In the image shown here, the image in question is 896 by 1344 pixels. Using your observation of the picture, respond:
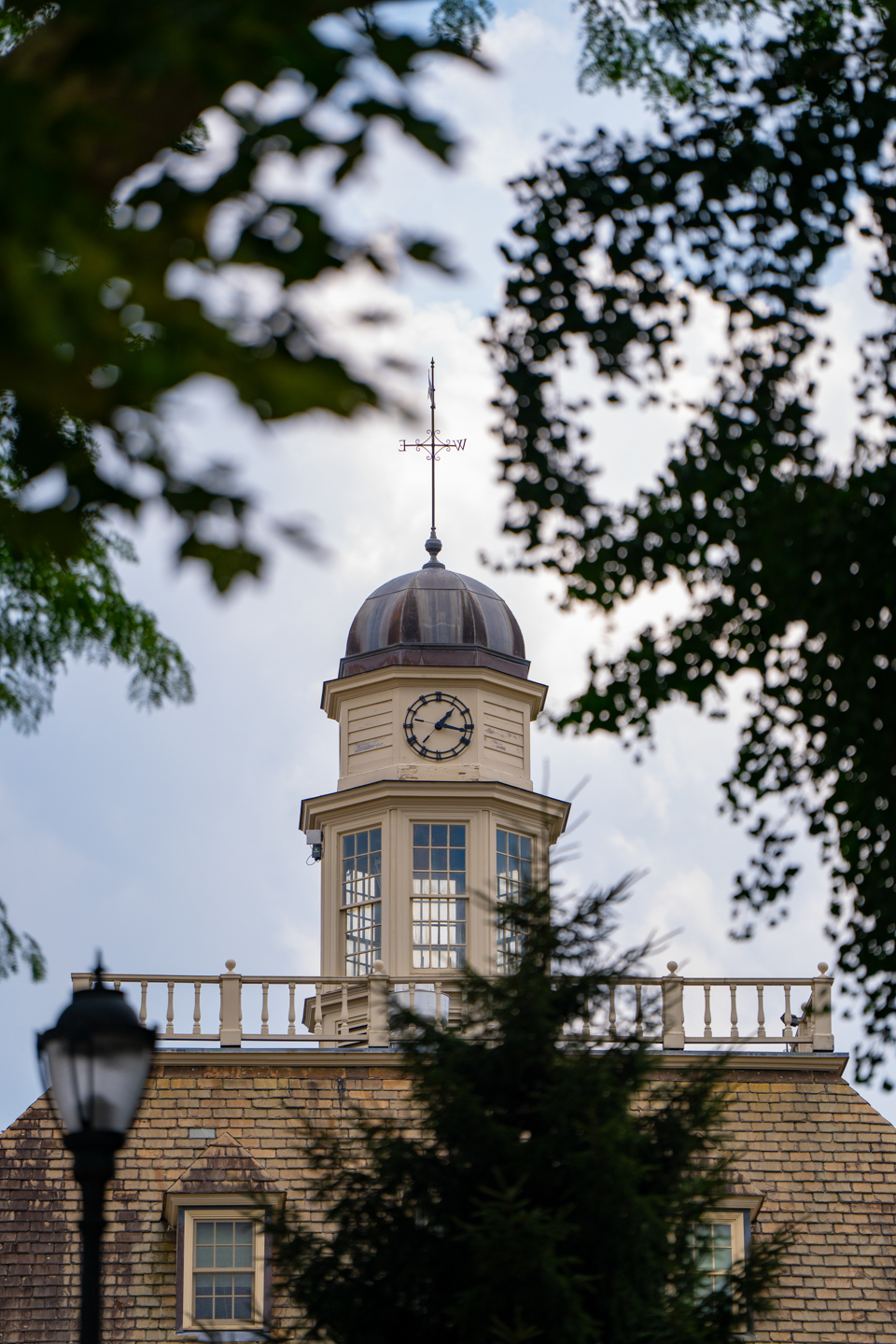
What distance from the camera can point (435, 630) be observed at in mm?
25594

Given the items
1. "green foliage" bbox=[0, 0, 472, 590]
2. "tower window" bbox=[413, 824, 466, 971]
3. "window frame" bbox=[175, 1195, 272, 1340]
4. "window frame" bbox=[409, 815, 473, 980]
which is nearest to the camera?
"green foliage" bbox=[0, 0, 472, 590]

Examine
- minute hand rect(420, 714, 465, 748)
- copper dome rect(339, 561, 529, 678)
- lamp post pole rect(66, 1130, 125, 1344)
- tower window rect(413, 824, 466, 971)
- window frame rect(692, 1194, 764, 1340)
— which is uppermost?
copper dome rect(339, 561, 529, 678)

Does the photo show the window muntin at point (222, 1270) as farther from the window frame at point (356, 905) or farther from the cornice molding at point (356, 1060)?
the window frame at point (356, 905)

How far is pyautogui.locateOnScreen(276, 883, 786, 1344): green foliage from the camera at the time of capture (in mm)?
9727

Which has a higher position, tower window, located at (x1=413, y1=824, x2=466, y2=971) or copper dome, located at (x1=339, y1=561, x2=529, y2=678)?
copper dome, located at (x1=339, y1=561, x2=529, y2=678)

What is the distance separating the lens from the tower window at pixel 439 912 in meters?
23.6

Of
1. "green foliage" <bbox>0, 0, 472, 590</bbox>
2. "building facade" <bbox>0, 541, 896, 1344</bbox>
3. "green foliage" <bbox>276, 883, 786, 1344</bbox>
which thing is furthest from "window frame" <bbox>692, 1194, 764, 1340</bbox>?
"green foliage" <bbox>0, 0, 472, 590</bbox>

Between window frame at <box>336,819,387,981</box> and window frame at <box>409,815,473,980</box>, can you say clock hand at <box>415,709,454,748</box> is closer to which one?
window frame at <box>409,815,473,980</box>

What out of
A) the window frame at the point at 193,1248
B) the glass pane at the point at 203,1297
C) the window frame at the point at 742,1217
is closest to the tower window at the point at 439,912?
the window frame at the point at 193,1248

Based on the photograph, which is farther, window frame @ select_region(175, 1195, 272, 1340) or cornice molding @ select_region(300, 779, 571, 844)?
cornice molding @ select_region(300, 779, 571, 844)

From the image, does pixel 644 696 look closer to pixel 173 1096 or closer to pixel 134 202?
pixel 134 202

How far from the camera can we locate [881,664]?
28.6ft

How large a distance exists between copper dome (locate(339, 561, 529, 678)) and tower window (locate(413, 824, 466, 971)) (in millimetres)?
2859

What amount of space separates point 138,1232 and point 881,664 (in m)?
12.7
